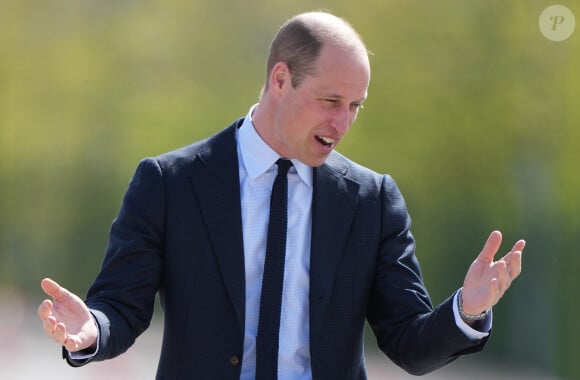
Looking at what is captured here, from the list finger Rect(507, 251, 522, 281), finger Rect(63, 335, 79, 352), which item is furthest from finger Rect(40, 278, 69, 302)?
finger Rect(507, 251, 522, 281)

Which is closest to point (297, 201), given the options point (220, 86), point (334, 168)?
point (334, 168)

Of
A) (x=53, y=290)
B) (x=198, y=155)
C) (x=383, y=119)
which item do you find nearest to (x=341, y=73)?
(x=198, y=155)

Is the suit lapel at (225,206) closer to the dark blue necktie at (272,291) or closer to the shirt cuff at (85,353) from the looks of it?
the dark blue necktie at (272,291)

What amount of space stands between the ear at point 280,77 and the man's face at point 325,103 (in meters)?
0.02

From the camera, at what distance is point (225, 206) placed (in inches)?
99.9

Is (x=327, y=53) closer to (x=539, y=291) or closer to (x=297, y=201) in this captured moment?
(x=297, y=201)

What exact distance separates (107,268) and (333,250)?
1.82 ft

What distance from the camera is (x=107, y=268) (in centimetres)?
250

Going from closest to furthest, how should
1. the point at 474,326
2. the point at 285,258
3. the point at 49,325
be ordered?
the point at 49,325
the point at 474,326
the point at 285,258

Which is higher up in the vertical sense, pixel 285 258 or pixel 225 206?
pixel 225 206

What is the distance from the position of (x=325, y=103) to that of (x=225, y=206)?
0.35m

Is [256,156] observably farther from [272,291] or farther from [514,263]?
[514,263]

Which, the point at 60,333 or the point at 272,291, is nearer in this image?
the point at 60,333

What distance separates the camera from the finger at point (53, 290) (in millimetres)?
2238
